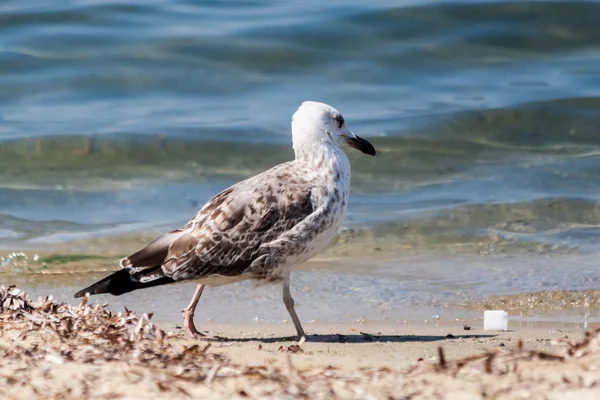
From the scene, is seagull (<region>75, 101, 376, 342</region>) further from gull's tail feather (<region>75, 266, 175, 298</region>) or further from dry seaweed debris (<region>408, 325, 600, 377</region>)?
dry seaweed debris (<region>408, 325, 600, 377</region>)

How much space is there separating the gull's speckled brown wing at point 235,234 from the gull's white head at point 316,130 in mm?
337

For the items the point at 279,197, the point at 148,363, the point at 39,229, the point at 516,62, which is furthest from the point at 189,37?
the point at 148,363

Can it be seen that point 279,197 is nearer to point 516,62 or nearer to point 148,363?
point 148,363

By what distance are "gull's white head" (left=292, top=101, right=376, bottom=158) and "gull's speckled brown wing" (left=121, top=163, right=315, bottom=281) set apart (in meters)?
0.34

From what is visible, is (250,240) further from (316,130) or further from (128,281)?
(316,130)

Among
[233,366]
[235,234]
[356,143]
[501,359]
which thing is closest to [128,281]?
[235,234]

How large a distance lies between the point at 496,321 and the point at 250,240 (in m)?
1.55

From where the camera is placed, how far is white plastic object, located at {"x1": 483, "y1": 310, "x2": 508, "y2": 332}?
649cm

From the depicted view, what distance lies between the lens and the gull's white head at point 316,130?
21.8ft

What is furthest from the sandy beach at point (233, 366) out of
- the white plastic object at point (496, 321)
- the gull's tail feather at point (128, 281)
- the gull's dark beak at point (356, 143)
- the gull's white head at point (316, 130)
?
the gull's dark beak at point (356, 143)

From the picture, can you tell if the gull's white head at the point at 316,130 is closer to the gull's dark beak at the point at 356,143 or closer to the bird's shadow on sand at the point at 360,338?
the gull's dark beak at the point at 356,143

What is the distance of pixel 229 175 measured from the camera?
11719mm

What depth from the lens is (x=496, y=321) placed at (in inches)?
256

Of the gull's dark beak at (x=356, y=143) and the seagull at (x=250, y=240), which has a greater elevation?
the gull's dark beak at (x=356, y=143)
